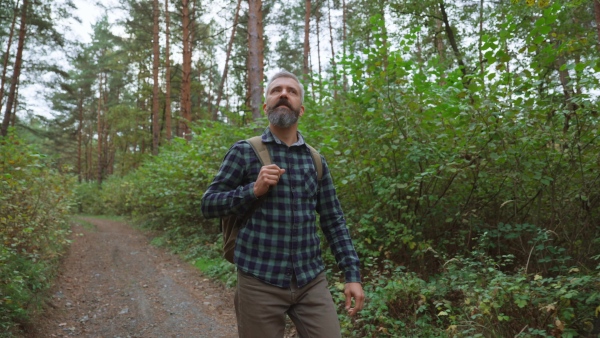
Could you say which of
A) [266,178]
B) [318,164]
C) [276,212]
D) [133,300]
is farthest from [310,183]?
[133,300]

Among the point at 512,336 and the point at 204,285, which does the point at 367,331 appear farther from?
the point at 204,285

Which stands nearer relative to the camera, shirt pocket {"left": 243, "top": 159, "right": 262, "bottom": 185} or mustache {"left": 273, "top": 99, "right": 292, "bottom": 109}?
shirt pocket {"left": 243, "top": 159, "right": 262, "bottom": 185}

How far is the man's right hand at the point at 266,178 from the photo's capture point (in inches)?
77.8

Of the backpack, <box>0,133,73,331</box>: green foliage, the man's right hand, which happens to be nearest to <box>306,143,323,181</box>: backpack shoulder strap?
the backpack

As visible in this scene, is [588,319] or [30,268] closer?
[588,319]

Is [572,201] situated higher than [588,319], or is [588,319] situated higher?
[572,201]

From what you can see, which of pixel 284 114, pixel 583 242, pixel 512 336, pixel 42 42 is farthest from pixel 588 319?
pixel 42 42

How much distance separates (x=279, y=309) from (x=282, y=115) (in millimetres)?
1037

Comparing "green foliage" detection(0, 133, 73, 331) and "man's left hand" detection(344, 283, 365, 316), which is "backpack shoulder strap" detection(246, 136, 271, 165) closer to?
"man's left hand" detection(344, 283, 365, 316)

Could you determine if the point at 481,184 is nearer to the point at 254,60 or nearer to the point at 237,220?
the point at 237,220

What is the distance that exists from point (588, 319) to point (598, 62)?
219 cm

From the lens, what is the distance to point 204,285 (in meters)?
7.72

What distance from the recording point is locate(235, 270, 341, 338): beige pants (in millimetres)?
2068

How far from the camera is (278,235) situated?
2129 mm
